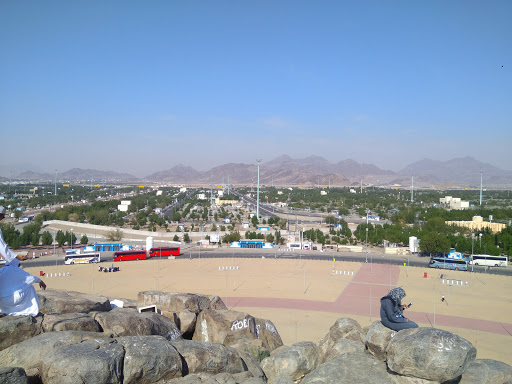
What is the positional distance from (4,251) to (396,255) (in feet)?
119

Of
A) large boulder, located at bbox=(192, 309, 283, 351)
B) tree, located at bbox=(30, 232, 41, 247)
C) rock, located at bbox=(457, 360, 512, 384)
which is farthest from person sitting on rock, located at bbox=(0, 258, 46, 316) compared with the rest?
tree, located at bbox=(30, 232, 41, 247)

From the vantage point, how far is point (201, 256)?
3716cm

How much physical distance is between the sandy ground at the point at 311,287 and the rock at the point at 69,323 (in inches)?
332

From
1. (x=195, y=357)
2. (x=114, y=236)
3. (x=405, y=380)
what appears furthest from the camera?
(x=114, y=236)

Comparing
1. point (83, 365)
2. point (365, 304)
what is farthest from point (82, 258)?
point (83, 365)

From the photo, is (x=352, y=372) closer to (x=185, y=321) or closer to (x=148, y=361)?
(x=148, y=361)

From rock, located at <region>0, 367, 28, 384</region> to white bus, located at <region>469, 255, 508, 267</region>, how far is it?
3435cm

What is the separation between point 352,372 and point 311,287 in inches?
749

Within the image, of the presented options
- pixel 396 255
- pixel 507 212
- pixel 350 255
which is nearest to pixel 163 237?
pixel 350 255

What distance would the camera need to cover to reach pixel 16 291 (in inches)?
284

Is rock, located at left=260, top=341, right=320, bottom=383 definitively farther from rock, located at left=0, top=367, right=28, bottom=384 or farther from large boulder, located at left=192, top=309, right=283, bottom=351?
rock, located at left=0, top=367, right=28, bottom=384

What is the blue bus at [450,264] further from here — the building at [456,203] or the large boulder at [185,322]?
the building at [456,203]

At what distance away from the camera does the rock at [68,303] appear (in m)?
9.81

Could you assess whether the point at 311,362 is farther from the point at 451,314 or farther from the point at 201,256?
the point at 201,256
